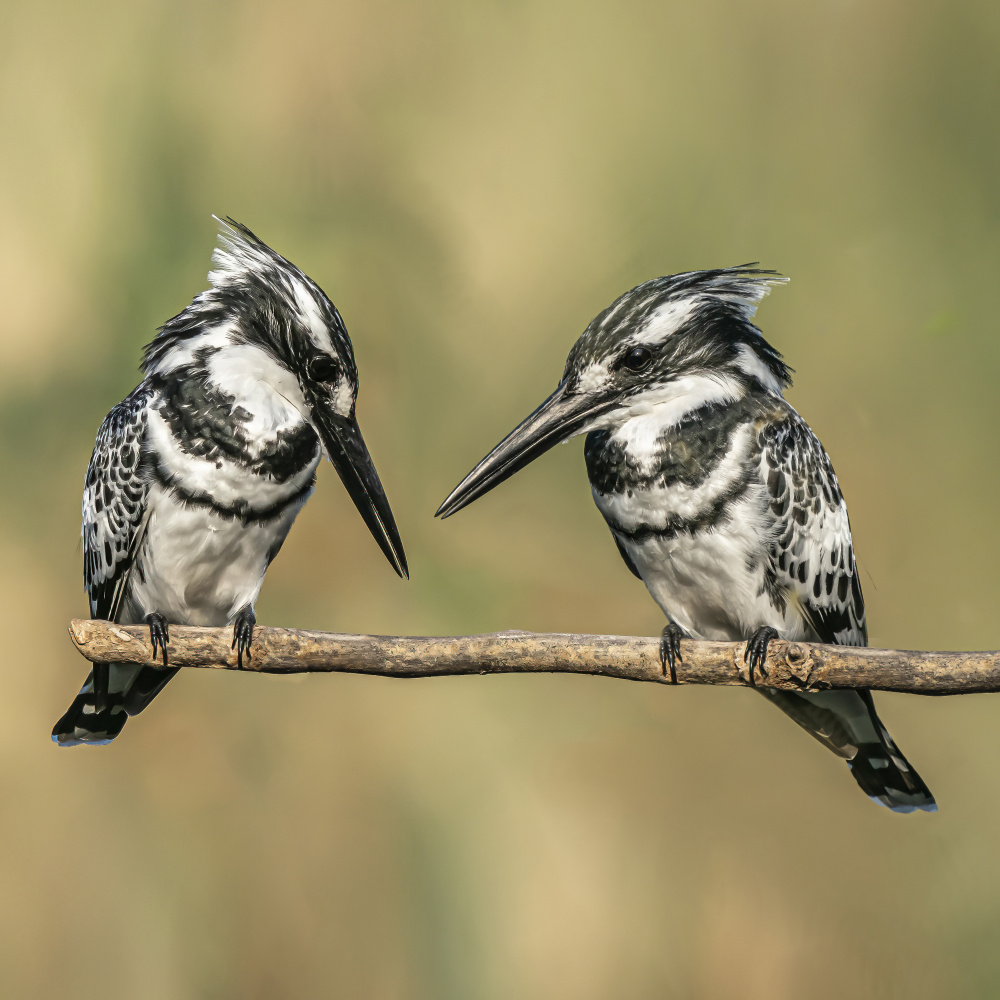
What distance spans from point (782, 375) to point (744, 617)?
460 millimetres

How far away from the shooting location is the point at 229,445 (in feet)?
5.28

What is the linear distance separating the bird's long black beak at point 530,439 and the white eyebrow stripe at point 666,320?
0.13 metres

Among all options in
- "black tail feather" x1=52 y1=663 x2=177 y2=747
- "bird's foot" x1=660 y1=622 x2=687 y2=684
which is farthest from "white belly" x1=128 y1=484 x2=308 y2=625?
"bird's foot" x1=660 y1=622 x2=687 y2=684

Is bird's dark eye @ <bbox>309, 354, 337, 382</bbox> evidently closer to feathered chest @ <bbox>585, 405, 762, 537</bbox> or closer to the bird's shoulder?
the bird's shoulder

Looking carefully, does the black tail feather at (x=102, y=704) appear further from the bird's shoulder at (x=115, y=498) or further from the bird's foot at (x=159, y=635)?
the bird's foot at (x=159, y=635)

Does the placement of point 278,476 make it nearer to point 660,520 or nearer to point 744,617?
point 660,520

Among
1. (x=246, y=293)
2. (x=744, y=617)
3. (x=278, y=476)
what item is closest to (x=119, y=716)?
(x=278, y=476)

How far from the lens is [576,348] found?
1.54 m

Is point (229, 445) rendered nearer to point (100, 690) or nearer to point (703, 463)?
point (100, 690)

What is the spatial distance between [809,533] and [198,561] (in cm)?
116

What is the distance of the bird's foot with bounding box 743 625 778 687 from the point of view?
1.49 m

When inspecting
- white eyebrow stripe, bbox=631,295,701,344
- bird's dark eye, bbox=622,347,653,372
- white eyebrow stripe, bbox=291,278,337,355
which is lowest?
white eyebrow stripe, bbox=291,278,337,355

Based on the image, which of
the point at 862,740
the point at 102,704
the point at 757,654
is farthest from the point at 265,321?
the point at 862,740

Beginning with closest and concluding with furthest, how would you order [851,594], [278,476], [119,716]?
[278,476]
[851,594]
[119,716]
